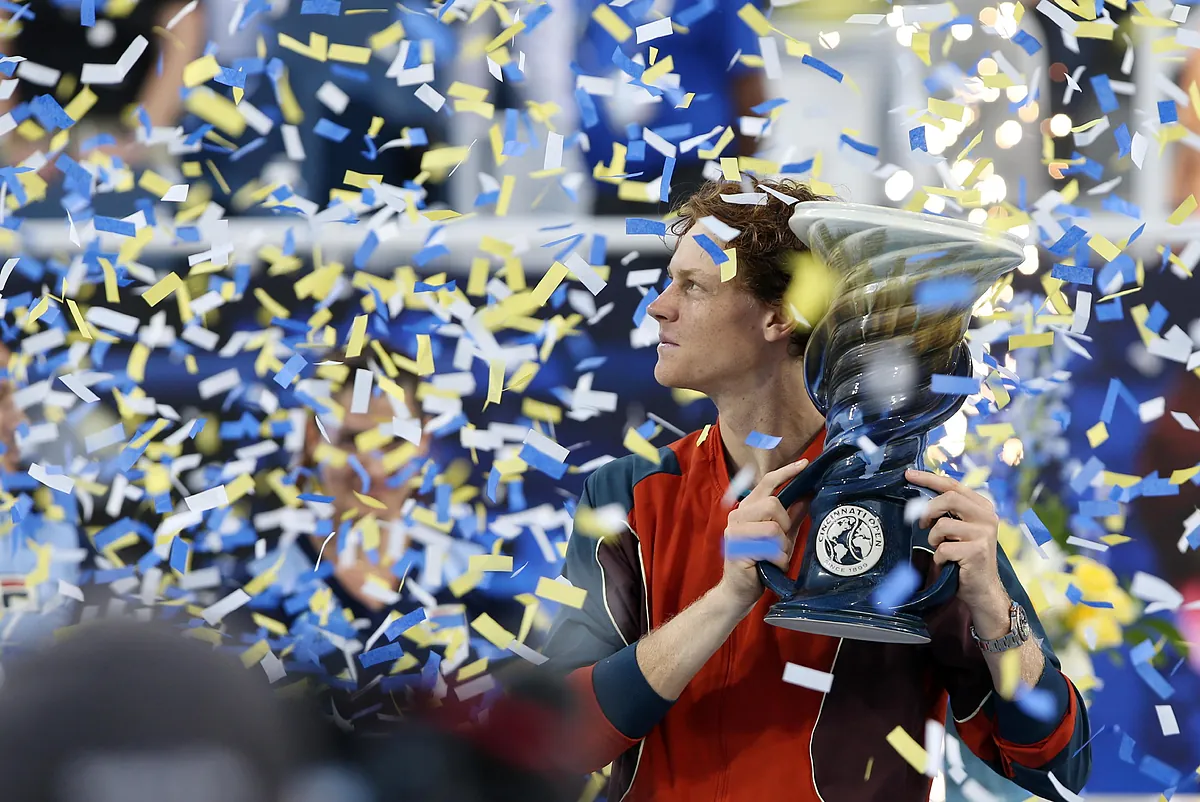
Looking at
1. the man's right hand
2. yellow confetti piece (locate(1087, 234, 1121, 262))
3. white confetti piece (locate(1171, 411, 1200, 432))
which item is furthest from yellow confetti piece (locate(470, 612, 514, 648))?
white confetti piece (locate(1171, 411, 1200, 432))

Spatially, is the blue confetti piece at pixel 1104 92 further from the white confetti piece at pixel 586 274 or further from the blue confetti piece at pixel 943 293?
the blue confetti piece at pixel 943 293

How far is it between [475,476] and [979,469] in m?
1.08

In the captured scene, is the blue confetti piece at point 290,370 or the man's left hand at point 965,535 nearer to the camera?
the man's left hand at point 965,535

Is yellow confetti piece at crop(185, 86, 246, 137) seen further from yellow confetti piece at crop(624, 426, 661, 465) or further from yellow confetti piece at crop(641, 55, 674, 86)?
yellow confetti piece at crop(624, 426, 661, 465)

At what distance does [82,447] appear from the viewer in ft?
8.87

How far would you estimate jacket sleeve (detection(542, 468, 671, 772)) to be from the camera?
1532mm

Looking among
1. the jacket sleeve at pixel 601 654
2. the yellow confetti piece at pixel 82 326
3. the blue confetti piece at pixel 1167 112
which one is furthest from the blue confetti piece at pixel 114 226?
the blue confetti piece at pixel 1167 112

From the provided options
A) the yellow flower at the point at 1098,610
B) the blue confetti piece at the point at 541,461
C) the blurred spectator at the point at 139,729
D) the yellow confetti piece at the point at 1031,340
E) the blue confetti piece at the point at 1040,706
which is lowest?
the yellow flower at the point at 1098,610

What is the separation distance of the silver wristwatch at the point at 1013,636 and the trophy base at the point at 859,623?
0.14 m

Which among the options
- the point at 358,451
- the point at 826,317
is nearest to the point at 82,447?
the point at 358,451

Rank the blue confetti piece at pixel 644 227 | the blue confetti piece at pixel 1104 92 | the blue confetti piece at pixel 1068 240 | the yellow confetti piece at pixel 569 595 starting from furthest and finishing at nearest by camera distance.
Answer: the blue confetti piece at pixel 1104 92
the blue confetti piece at pixel 1068 240
the blue confetti piece at pixel 644 227
the yellow confetti piece at pixel 569 595

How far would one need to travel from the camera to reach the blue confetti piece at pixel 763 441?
1.72 meters

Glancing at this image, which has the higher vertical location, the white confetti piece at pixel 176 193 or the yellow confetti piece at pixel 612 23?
the yellow confetti piece at pixel 612 23

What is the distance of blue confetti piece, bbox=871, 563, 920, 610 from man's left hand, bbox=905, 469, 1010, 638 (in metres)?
0.05
